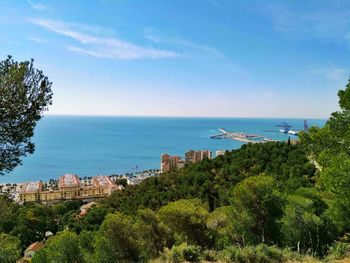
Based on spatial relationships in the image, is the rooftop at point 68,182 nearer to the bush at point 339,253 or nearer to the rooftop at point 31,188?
the rooftop at point 31,188

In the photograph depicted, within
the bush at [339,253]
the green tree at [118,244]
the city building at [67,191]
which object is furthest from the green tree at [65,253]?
the city building at [67,191]

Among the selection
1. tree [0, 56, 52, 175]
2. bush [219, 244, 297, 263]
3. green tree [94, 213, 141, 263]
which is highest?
tree [0, 56, 52, 175]

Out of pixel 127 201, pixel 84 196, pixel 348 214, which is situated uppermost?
pixel 348 214

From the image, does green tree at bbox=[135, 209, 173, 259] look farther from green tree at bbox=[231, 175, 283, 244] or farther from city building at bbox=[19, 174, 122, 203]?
city building at bbox=[19, 174, 122, 203]

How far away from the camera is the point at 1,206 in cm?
694

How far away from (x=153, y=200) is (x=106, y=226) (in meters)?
11.3

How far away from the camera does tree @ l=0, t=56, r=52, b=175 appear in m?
5.50

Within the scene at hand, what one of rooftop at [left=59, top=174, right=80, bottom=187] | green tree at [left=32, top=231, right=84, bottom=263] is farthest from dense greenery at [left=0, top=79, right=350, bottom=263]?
rooftop at [left=59, top=174, right=80, bottom=187]

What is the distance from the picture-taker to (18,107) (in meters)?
5.75

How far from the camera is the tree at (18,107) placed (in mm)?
5500

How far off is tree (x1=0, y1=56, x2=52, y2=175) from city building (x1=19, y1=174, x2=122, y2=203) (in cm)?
4272

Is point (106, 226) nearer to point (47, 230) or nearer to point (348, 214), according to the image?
point (348, 214)

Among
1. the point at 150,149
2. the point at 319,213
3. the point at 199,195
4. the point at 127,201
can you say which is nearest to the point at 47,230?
the point at 127,201

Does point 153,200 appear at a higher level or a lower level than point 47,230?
higher
